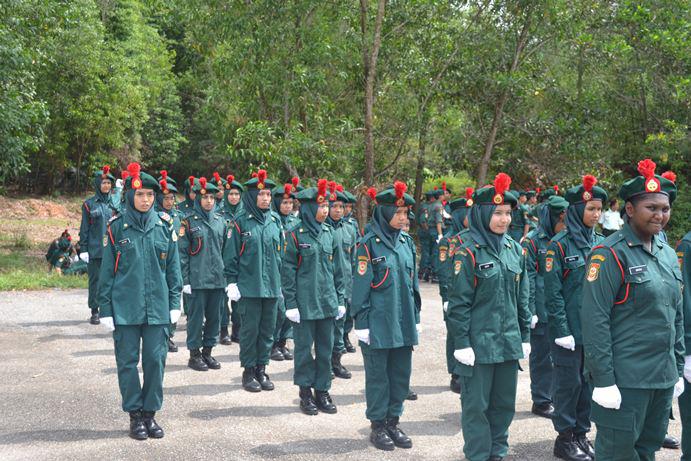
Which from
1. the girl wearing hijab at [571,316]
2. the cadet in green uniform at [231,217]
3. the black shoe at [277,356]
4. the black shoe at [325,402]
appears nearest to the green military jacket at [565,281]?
the girl wearing hijab at [571,316]

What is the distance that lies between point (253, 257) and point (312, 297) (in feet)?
3.78

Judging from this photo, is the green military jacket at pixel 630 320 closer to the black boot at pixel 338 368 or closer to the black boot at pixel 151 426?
the black boot at pixel 151 426

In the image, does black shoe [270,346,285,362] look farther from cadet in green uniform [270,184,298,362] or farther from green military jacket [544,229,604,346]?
green military jacket [544,229,604,346]

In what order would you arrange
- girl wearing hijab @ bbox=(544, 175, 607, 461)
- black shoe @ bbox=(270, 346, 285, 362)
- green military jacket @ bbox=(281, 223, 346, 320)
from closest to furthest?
girl wearing hijab @ bbox=(544, 175, 607, 461), green military jacket @ bbox=(281, 223, 346, 320), black shoe @ bbox=(270, 346, 285, 362)

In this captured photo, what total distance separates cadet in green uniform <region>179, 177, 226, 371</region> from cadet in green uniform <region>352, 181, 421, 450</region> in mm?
3210

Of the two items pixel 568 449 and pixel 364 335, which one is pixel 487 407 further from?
pixel 364 335

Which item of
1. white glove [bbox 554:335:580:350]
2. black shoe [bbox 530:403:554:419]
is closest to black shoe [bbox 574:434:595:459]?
white glove [bbox 554:335:580:350]

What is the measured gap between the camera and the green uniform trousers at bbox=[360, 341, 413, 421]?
20.1ft

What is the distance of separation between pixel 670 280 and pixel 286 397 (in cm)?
450

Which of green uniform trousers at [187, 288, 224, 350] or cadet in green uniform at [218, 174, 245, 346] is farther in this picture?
cadet in green uniform at [218, 174, 245, 346]

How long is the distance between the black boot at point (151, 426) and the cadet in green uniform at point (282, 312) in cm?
305

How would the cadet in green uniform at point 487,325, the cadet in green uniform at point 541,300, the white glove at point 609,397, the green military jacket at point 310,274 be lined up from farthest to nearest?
the green military jacket at point 310,274, the cadet in green uniform at point 541,300, the cadet in green uniform at point 487,325, the white glove at point 609,397

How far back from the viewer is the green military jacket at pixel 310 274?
7.18 metres

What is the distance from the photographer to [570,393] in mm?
5938
